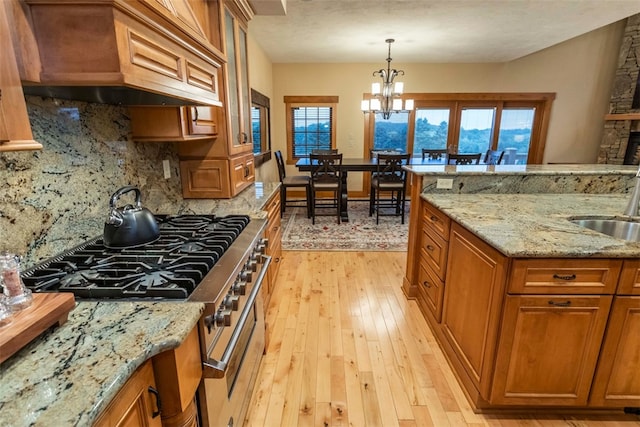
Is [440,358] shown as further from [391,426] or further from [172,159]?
[172,159]

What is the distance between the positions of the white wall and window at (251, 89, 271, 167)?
646 mm

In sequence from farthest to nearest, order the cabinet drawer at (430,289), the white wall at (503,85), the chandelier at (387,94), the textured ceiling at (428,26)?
1. the white wall at (503,85)
2. the chandelier at (387,94)
3. the textured ceiling at (428,26)
4. the cabinet drawer at (430,289)

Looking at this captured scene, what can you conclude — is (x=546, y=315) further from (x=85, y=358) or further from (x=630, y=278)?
(x=85, y=358)

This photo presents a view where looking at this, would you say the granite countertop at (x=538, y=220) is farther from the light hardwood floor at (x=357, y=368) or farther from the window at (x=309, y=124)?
the window at (x=309, y=124)

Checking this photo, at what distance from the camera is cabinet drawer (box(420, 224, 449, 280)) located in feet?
7.00

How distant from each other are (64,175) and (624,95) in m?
7.27

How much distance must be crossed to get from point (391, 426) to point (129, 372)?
4.44 feet

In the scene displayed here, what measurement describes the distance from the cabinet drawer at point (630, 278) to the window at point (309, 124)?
5.38 meters

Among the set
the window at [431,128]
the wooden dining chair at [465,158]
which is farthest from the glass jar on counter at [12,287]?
the window at [431,128]

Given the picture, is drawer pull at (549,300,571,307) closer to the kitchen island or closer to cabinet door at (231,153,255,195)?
the kitchen island

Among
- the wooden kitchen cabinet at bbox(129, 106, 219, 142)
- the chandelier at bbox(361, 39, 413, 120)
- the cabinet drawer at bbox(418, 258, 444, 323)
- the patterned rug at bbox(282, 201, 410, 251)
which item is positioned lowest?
the patterned rug at bbox(282, 201, 410, 251)

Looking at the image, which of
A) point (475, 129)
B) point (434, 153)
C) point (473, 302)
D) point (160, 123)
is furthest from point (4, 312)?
point (475, 129)

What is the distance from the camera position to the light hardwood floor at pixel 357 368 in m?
1.63

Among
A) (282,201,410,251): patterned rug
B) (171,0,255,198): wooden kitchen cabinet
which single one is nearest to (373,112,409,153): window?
(282,201,410,251): patterned rug
